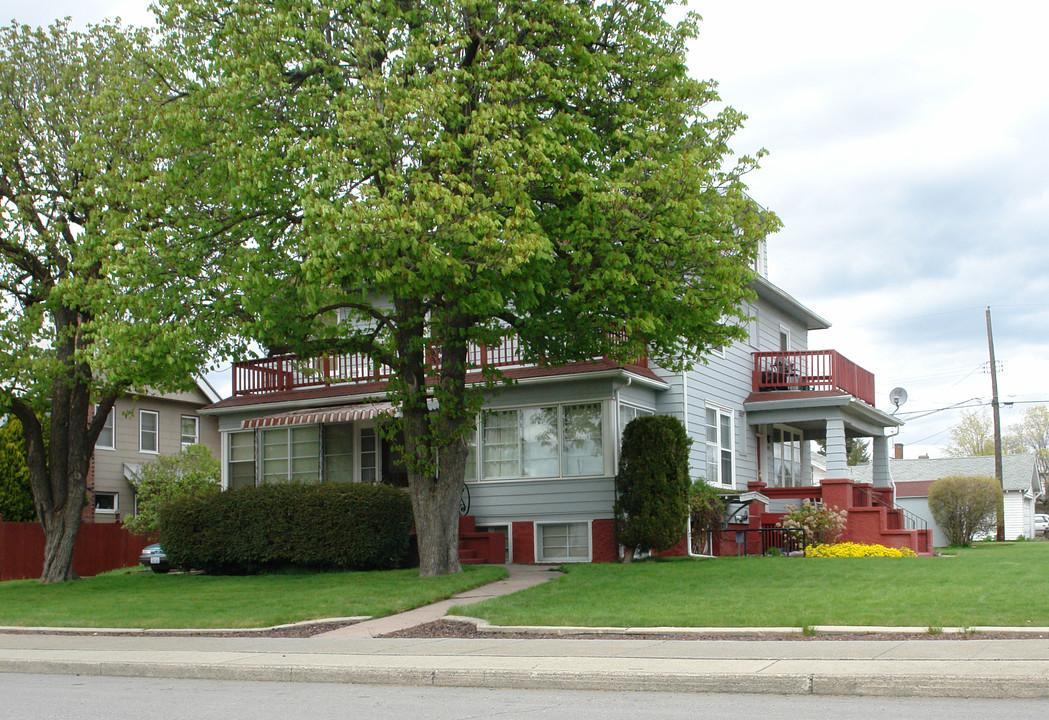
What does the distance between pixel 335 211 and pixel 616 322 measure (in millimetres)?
5046

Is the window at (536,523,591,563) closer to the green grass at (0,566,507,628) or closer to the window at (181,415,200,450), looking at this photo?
the green grass at (0,566,507,628)

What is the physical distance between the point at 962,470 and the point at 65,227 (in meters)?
45.3

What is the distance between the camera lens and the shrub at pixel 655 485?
20.1 m

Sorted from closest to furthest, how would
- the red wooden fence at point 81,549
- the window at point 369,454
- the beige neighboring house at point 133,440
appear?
1. the window at point 369,454
2. the red wooden fence at point 81,549
3. the beige neighboring house at point 133,440

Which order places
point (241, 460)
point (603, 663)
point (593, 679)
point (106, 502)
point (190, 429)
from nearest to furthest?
1. point (593, 679)
2. point (603, 663)
3. point (241, 460)
4. point (106, 502)
5. point (190, 429)

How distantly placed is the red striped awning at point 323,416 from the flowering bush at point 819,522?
8934mm

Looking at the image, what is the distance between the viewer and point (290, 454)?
1029 inches

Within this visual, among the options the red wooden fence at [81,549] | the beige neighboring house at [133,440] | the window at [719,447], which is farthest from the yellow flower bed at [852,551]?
the beige neighboring house at [133,440]

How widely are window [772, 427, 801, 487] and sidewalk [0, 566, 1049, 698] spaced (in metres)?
18.5

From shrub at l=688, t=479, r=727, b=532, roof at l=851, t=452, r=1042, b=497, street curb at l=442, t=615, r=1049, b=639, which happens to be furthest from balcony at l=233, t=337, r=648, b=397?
roof at l=851, t=452, r=1042, b=497

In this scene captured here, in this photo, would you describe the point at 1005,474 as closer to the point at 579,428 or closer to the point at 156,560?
the point at 579,428

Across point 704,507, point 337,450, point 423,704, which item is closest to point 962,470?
point 704,507

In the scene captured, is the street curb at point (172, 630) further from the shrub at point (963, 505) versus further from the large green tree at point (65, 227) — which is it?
the shrub at point (963, 505)

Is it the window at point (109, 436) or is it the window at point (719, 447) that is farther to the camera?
the window at point (109, 436)
